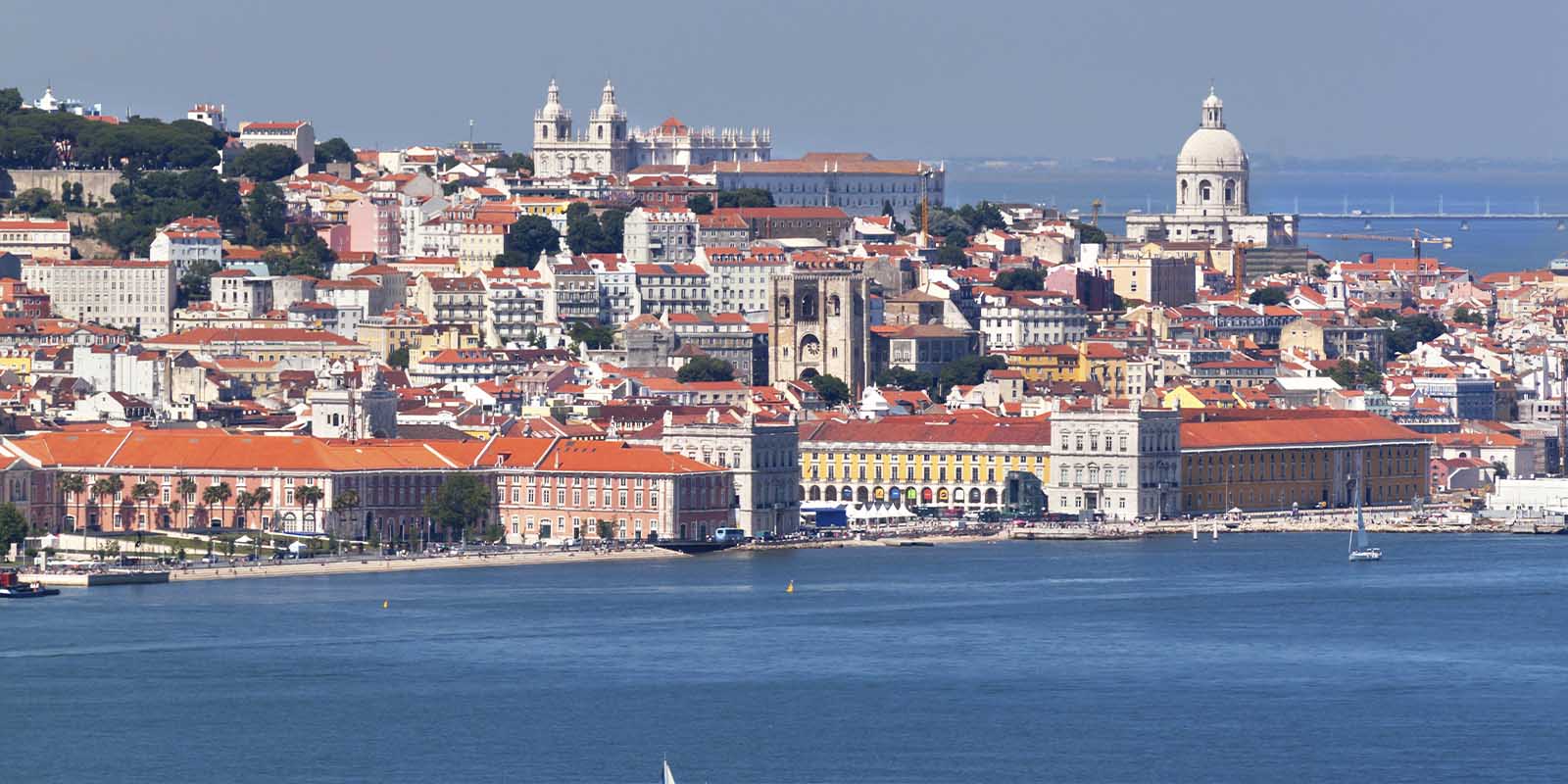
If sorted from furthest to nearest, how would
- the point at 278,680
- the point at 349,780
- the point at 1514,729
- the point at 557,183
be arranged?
the point at 557,183 → the point at 278,680 → the point at 1514,729 → the point at 349,780

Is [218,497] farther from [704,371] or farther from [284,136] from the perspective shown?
[284,136]

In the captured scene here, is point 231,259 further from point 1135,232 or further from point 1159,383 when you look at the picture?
point 1135,232

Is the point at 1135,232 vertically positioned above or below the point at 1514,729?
above

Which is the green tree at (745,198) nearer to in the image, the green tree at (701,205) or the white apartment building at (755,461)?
the green tree at (701,205)

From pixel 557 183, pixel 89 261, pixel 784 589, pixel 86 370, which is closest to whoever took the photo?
pixel 784 589

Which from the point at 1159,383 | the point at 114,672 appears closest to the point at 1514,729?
the point at 114,672

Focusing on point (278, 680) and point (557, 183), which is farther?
point (557, 183)

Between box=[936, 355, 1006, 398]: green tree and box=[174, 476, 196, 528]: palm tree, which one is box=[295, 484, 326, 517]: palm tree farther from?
box=[936, 355, 1006, 398]: green tree
